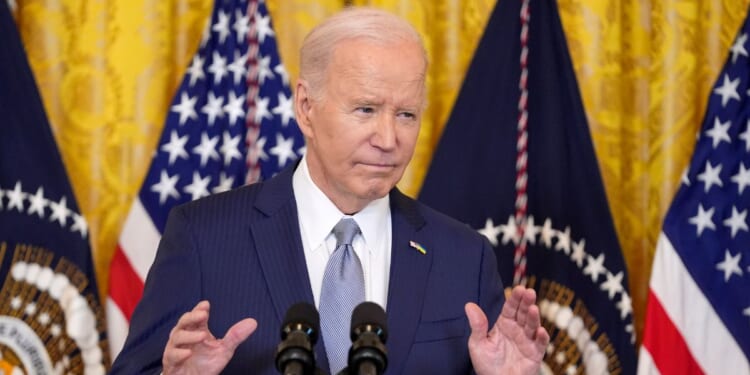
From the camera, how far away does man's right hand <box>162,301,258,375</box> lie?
180 cm

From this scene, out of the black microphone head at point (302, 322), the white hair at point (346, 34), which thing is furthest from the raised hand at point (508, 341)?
the white hair at point (346, 34)

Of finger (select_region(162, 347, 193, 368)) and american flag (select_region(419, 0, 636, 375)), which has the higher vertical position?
finger (select_region(162, 347, 193, 368))

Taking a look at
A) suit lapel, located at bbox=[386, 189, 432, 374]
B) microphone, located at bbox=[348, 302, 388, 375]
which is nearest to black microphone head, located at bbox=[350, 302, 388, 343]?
microphone, located at bbox=[348, 302, 388, 375]

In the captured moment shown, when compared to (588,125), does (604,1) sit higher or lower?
higher

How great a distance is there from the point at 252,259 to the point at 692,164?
1.81 m

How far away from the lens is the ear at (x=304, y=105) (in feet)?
7.69

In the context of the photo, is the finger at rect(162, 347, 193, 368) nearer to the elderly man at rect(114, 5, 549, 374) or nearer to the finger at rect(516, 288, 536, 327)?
the elderly man at rect(114, 5, 549, 374)

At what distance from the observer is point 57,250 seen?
329cm

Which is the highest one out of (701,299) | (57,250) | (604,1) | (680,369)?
(604,1)

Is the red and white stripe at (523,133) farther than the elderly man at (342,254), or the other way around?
the red and white stripe at (523,133)

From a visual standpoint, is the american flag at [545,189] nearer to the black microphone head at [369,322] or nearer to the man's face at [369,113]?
the man's face at [369,113]

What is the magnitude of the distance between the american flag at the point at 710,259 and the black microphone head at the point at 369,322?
2037 mm

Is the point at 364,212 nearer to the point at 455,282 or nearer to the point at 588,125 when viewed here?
the point at 455,282

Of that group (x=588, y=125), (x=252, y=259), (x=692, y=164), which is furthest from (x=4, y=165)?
(x=692, y=164)
